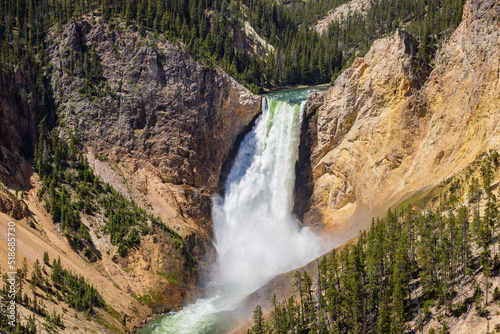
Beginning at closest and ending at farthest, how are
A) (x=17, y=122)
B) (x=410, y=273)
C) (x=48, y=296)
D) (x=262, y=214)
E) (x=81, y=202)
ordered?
(x=410, y=273) < (x=48, y=296) < (x=81, y=202) < (x=17, y=122) < (x=262, y=214)

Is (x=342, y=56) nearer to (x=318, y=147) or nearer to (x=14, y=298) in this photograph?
(x=318, y=147)

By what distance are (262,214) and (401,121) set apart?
26.9 m

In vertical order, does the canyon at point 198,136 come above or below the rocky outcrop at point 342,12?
below

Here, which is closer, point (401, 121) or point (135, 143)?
point (401, 121)

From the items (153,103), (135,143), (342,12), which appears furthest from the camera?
(342,12)

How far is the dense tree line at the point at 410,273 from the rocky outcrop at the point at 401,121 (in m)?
7.81

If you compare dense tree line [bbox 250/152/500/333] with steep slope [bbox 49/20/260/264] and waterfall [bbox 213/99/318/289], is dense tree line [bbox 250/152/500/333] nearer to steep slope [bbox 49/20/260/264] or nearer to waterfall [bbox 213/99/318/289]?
Answer: waterfall [bbox 213/99/318/289]

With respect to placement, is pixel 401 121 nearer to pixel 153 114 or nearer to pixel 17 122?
pixel 153 114

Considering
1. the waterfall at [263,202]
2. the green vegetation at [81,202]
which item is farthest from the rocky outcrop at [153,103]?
the green vegetation at [81,202]

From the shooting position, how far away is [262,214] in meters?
75.9

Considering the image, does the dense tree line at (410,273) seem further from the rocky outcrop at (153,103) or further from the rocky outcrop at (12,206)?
the rocky outcrop at (153,103)

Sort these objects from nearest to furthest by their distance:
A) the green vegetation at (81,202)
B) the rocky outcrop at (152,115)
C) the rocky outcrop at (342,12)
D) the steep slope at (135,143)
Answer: the steep slope at (135,143) < the green vegetation at (81,202) < the rocky outcrop at (152,115) < the rocky outcrop at (342,12)

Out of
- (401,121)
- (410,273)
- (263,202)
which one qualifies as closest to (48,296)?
(410,273)

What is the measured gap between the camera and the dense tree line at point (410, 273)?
35406 millimetres
